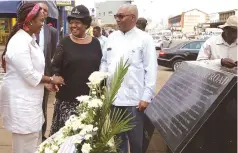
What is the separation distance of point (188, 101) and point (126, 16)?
4.03 ft

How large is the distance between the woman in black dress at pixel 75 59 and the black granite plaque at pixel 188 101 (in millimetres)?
882

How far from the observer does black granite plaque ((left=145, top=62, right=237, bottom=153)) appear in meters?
1.81

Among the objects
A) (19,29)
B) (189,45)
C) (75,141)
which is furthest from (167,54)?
(75,141)

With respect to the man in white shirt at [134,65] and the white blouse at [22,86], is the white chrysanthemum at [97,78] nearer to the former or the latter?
the white blouse at [22,86]

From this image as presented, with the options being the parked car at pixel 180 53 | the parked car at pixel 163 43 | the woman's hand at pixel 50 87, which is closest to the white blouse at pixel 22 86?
the woman's hand at pixel 50 87

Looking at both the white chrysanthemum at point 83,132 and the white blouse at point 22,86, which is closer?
the white chrysanthemum at point 83,132

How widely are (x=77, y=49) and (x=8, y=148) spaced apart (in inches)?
76.1

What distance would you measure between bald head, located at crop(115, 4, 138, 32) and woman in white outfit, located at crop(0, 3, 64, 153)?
0.71 m

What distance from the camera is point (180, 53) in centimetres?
1527

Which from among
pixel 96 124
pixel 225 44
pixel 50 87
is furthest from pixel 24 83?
pixel 225 44

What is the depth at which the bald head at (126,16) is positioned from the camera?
9.92 feet

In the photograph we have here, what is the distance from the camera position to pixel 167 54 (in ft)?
51.5

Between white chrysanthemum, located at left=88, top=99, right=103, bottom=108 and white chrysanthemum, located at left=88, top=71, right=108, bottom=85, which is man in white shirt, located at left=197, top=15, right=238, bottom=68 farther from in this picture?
white chrysanthemum, located at left=88, top=99, right=103, bottom=108

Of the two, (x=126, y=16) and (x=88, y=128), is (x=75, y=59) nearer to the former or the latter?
(x=126, y=16)
